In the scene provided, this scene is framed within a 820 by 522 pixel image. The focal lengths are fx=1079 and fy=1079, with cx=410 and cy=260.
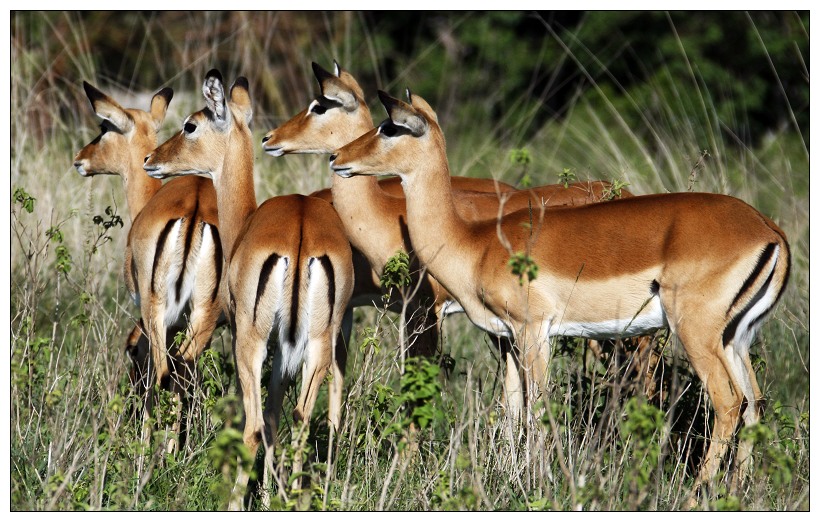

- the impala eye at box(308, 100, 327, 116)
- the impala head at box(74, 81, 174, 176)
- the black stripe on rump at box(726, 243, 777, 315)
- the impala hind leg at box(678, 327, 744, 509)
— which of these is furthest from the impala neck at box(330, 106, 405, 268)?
the black stripe on rump at box(726, 243, 777, 315)

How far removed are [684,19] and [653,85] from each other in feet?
4.08

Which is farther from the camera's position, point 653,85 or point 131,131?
point 653,85

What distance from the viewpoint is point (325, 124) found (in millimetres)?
5348

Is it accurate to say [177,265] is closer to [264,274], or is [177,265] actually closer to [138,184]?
[138,184]

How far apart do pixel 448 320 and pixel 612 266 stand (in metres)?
2.64

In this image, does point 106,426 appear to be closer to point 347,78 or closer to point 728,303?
point 347,78

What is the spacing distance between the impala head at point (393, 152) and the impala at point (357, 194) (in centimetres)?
43

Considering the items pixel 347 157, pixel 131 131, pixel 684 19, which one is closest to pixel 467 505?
pixel 347 157

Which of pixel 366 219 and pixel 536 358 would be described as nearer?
pixel 536 358

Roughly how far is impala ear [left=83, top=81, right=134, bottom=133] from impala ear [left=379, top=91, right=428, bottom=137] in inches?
72.2

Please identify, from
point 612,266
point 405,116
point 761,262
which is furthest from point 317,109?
point 761,262

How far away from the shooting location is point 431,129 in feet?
15.5

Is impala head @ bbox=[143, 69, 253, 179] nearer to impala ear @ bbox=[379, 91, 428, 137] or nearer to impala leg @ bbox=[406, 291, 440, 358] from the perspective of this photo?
impala ear @ bbox=[379, 91, 428, 137]

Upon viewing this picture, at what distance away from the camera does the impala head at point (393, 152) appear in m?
4.65
